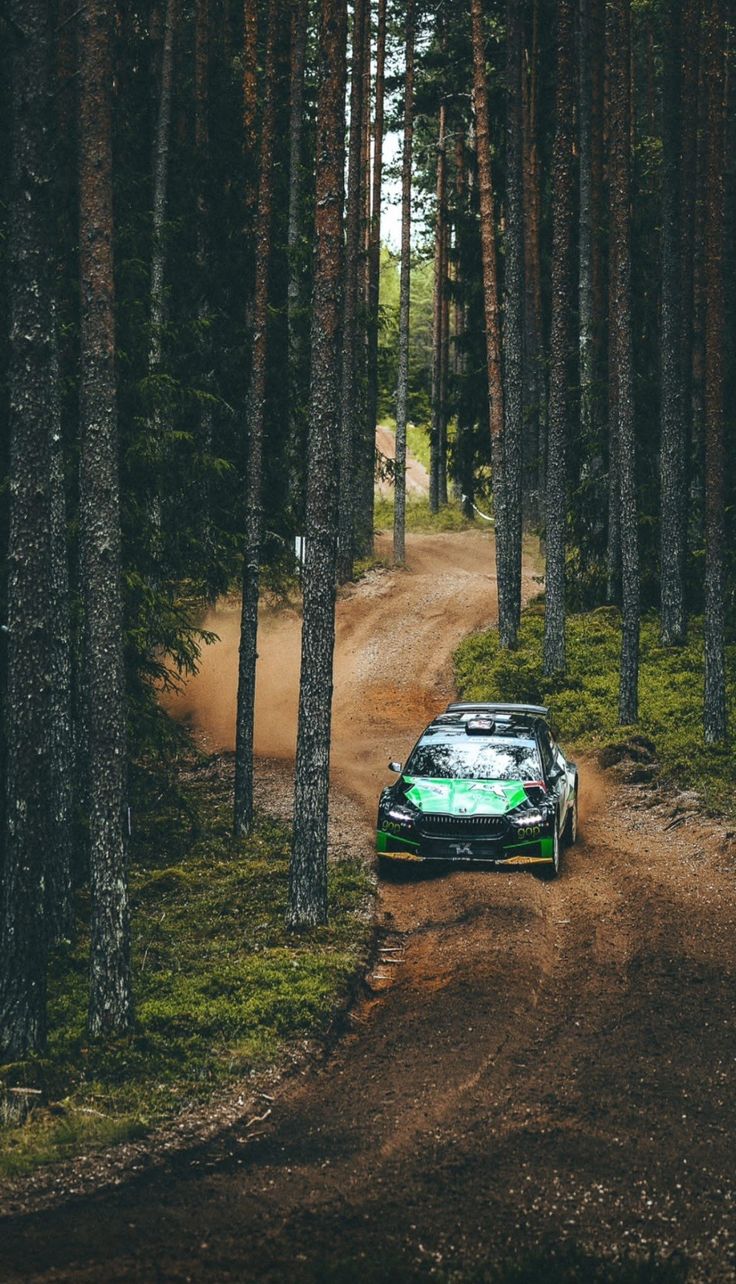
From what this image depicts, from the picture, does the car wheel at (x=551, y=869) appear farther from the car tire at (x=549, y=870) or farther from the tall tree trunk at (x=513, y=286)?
the tall tree trunk at (x=513, y=286)

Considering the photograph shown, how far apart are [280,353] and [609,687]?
9.33m

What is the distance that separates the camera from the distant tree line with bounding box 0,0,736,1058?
1045cm

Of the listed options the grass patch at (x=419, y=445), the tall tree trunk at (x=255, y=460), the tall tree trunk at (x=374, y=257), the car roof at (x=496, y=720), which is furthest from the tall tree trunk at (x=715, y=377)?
the grass patch at (x=419, y=445)

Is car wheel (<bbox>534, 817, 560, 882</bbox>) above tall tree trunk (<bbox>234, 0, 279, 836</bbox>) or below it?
below

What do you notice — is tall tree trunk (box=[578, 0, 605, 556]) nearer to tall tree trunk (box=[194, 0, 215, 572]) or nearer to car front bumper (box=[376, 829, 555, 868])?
tall tree trunk (box=[194, 0, 215, 572])

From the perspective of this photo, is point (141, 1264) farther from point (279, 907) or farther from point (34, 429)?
point (279, 907)

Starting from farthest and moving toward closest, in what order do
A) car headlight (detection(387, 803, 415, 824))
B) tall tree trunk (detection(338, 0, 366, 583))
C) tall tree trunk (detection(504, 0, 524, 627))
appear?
tall tree trunk (detection(338, 0, 366, 583))
tall tree trunk (detection(504, 0, 524, 627))
car headlight (detection(387, 803, 415, 824))

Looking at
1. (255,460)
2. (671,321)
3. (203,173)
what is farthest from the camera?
(671,321)

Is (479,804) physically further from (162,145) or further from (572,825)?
(162,145)

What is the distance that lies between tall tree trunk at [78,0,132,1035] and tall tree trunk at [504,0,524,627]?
1816 cm

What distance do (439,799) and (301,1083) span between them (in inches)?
233

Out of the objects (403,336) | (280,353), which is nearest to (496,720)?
(280,353)

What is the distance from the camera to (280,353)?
23.6 m

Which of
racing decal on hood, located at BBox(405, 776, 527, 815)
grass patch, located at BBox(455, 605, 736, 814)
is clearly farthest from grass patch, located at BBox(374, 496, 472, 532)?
racing decal on hood, located at BBox(405, 776, 527, 815)
